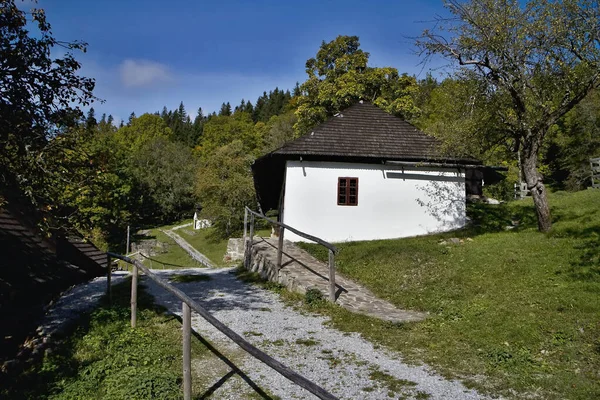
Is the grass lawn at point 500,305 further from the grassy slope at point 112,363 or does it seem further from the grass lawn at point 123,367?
the grassy slope at point 112,363

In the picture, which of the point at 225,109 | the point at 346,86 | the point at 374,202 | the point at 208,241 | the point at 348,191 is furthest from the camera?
the point at 225,109

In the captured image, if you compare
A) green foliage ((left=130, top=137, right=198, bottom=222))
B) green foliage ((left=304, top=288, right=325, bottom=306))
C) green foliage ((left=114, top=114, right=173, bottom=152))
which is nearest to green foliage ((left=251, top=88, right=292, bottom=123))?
green foliage ((left=114, top=114, right=173, bottom=152))

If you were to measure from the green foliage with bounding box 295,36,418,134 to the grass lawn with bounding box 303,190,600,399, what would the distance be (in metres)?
19.2

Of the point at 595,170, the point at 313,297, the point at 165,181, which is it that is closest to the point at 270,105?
the point at 165,181

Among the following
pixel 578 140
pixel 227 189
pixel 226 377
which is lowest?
pixel 226 377

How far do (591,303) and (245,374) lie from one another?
20.3ft

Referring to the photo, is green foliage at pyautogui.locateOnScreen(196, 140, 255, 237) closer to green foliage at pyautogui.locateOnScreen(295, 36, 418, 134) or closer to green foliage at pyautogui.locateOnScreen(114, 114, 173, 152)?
green foliage at pyautogui.locateOnScreen(295, 36, 418, 134)

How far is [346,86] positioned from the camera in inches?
1275

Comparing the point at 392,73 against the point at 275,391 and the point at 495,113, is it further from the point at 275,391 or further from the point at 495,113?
the point at 275,391

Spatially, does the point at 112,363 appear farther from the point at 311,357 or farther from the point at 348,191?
the point at 348,191

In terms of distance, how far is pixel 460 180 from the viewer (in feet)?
62.4

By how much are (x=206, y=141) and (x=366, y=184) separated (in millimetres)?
59864

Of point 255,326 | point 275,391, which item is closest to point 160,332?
point 255,326

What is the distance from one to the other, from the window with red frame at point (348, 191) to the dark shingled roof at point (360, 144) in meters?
0.87
